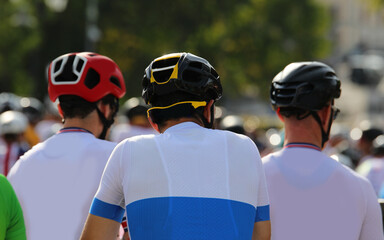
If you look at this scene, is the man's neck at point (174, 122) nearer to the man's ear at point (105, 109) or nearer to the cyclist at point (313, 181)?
the cyclist at point (313, 181)

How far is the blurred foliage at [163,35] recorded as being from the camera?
37.5m

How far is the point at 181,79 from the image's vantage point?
303cm

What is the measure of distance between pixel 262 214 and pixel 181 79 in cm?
68

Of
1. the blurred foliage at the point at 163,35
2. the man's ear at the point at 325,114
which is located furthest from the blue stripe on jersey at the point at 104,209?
the blurred foliage at the point at 163,35

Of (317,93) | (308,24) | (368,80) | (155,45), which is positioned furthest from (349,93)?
(317,93)

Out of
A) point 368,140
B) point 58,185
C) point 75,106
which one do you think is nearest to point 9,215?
point 58,185

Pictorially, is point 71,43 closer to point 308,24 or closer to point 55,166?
point 308,24

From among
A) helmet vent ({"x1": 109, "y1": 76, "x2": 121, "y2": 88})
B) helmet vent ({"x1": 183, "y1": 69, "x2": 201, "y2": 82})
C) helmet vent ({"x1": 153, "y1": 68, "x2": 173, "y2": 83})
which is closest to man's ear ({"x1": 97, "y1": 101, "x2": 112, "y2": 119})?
helmet vent ({"x1": 109, "y1": 76, "x2": 121, "y2": 88})

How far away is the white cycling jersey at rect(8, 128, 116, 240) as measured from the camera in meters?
3.66

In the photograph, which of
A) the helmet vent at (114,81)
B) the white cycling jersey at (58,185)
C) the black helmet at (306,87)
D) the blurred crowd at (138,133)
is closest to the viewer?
the white cycling jersey at (58,185)

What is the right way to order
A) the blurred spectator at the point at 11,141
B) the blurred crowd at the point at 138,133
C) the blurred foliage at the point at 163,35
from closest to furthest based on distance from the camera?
the blurred spectator at the point at 11,141 < the blurred crowd at the point at 138,133 < the blurred foliage at the point at 163,35

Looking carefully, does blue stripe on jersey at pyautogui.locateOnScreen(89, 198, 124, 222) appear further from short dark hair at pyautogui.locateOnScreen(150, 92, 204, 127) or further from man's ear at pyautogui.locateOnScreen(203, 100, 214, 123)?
man's ear at pyautogui.locateOnScreen(203, 100, 214, 123)

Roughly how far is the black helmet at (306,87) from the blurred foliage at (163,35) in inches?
1280

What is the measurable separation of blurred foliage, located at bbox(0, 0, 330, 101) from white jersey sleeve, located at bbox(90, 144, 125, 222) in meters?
33.3
